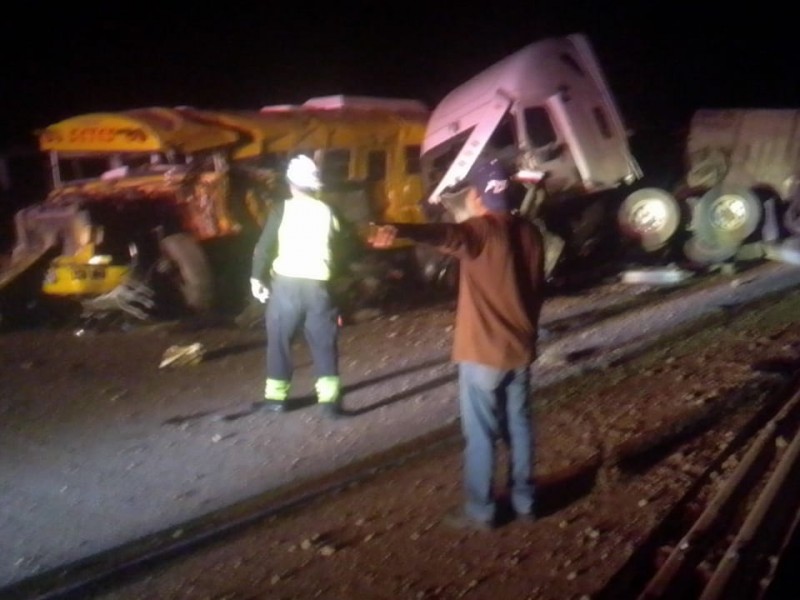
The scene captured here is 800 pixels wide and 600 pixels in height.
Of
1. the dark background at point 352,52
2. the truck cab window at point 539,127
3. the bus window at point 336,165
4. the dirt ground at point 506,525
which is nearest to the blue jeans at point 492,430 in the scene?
the dirt ground at point 506,525

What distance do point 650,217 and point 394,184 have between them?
3332 mm

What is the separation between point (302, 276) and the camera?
6926 millimetres

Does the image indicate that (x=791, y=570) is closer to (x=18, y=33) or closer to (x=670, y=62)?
(x=18, y=33)

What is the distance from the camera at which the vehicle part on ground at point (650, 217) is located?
43.8ft

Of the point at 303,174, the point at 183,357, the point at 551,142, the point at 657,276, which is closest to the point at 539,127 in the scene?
the point at 551,142

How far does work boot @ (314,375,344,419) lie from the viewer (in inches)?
280

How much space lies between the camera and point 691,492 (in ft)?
17.5

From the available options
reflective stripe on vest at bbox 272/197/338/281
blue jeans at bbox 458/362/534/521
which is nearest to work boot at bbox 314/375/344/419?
reflective stripe on vest at bbox 272/197/338/281

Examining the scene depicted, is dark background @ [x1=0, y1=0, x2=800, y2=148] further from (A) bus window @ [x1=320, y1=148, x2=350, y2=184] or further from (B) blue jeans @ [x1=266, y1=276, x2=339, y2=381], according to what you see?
(B) blue jeans @ [x1=266, y1=276, x2=339, y2=381]

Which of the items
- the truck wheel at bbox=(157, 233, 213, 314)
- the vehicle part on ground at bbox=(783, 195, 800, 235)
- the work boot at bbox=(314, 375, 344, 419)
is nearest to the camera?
the work boot at bbox=(314, 375, 344, 419)

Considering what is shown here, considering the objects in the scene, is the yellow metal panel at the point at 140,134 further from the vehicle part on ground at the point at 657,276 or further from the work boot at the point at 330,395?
the vehicle part on ground at the point at 657,276

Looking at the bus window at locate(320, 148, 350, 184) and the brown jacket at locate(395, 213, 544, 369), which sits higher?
the brown jacket at locate(395, 213, 544, 369)

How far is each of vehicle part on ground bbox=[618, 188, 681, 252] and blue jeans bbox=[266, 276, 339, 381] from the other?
7.41m

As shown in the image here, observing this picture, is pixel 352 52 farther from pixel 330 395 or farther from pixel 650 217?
pixel 330 395
